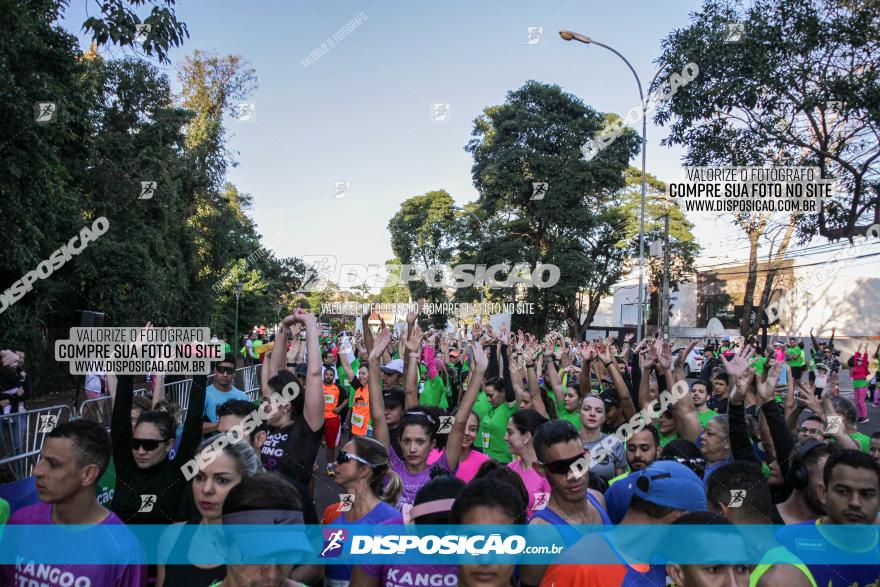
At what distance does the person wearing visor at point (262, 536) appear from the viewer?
2.00 meters

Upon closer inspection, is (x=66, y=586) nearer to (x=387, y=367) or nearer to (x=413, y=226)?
(x=387, y=367)

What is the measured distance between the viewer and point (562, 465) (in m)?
2.98

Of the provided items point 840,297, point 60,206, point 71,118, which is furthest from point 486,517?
point 840,297

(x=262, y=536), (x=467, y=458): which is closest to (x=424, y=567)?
(x=262, y=536)

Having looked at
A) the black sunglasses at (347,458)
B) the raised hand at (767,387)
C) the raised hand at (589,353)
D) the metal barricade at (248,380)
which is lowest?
the metal barricade at (248,380)

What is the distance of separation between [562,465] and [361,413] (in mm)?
5515

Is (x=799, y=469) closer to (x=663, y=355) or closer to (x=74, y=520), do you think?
(x=663, y=355)

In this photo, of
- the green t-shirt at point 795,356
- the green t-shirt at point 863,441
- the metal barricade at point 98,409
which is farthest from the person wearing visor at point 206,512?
the green t-shirt at point 795,356

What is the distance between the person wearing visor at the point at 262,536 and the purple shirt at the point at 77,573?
0.68 meters

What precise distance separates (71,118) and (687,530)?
12760 millimetres

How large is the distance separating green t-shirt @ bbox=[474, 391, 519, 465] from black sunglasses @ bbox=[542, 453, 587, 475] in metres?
2.77

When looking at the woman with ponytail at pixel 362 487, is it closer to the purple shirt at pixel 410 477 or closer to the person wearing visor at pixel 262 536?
the purple shirt at pixel 410 477

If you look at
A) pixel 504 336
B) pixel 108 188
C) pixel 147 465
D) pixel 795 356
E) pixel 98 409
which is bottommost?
pixel 98 409

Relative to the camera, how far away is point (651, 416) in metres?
5.47
